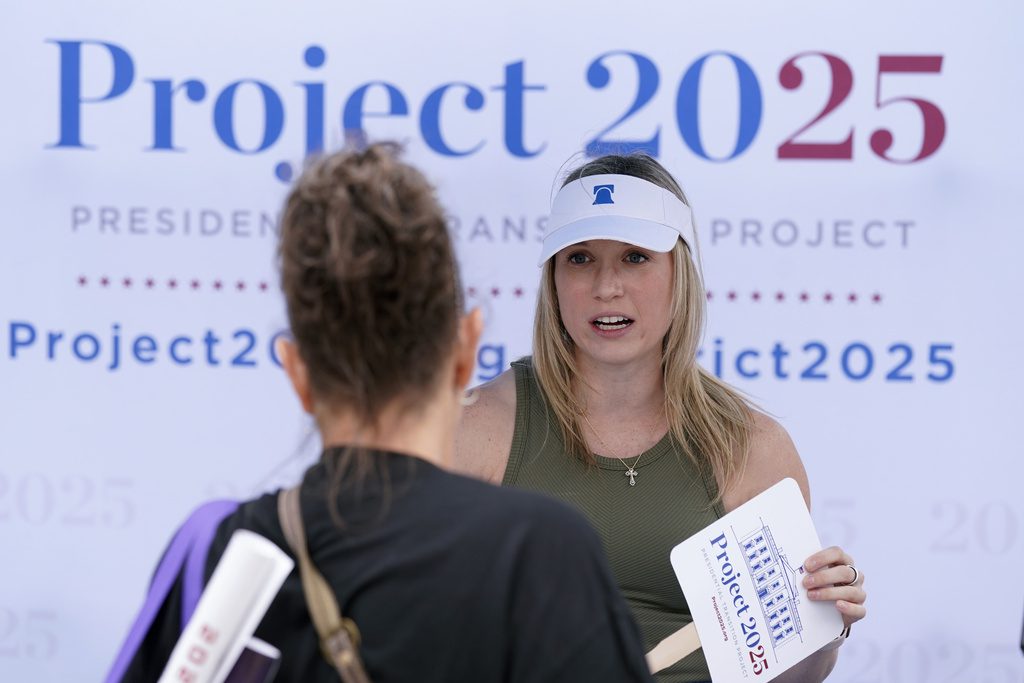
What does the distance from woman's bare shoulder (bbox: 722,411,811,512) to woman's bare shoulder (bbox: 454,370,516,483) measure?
407 millimetres

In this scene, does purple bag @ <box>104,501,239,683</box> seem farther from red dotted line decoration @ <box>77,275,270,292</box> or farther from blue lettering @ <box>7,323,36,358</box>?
blue lettering @ <box>7,323,36,358</box>

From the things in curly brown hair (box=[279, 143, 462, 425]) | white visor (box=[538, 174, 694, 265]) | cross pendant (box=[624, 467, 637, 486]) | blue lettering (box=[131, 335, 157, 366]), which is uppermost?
white visor (box=[538, 174, 694, 265])

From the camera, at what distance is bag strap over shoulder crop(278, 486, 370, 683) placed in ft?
3.37

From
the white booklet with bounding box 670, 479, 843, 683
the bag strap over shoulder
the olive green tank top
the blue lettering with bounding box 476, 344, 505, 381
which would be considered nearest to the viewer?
the bag strap over shoulder

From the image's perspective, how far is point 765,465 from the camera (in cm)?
214

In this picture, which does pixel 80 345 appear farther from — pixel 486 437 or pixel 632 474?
pixel 632 474

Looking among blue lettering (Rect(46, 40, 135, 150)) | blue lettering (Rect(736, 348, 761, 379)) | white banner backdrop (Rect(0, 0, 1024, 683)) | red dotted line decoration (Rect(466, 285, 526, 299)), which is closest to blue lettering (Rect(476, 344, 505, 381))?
white banner backdrop (Rect(0, 0, 1024, 683))

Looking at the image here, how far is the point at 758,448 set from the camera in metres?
2.15

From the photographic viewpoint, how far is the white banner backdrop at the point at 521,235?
9.56 feet

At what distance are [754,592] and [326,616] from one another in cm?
100

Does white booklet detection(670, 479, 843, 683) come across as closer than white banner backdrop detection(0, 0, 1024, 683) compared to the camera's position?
Yes

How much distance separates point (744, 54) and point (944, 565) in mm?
1377

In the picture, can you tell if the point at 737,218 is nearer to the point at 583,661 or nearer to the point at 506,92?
the point at 506,92

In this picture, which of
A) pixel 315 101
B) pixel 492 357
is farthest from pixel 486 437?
pixel 315 101
